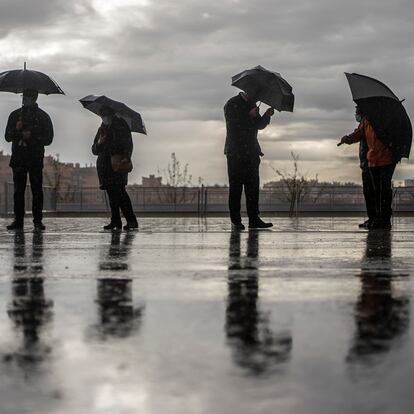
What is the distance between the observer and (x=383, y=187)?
35.0ft

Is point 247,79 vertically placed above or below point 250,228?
above

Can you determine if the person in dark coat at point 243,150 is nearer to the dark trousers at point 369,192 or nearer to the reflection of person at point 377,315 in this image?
the dark trousers at point 369,192

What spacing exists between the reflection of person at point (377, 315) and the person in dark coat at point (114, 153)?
20.6 feet

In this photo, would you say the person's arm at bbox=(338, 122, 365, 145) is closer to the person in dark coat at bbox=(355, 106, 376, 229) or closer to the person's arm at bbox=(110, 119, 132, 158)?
the person in dark coat at bbox=(355, 106, 376, 229)

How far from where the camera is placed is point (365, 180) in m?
12.0

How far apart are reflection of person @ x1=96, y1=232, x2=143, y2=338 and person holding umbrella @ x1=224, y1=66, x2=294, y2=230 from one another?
5.47 metres

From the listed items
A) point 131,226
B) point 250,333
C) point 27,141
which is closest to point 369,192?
point 131,226

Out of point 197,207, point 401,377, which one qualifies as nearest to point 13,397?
point 401,377

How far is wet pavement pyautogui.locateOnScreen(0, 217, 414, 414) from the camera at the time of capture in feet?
6.72

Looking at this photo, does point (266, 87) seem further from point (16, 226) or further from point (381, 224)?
point (16, 226)

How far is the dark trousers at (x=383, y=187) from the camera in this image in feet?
35.0

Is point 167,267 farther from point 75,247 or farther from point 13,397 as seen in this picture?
point 13,397

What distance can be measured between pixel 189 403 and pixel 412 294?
2.18m

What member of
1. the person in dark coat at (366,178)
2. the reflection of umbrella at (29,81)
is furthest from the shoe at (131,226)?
the person in dark coat at (366,178)
